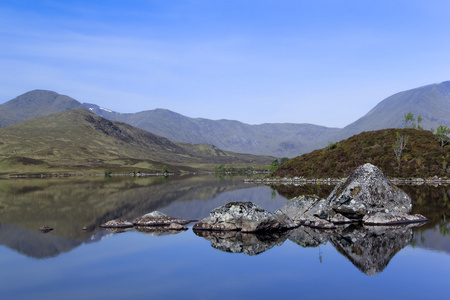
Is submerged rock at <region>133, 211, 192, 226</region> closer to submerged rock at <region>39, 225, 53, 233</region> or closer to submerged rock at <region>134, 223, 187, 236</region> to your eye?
submerged rock at <region>134, 223, 187, 236</region>

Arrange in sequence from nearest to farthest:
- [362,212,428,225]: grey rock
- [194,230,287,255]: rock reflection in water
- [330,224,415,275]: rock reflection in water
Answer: [330,224,415,275]: rock reflection in water
[194,230,287,255]: rock reflection in water
[362,212,428,225]: grey rock

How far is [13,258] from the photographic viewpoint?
88.5 feet

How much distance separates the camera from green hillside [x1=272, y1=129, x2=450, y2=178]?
115 meters

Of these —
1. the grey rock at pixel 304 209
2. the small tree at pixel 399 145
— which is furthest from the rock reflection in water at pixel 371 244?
the small tree at pixel 399 145

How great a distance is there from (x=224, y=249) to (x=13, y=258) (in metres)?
14.5

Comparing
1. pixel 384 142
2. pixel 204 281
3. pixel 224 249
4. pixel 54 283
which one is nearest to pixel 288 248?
pixel 224 249

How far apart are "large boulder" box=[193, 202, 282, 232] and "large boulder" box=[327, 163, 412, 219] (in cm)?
973

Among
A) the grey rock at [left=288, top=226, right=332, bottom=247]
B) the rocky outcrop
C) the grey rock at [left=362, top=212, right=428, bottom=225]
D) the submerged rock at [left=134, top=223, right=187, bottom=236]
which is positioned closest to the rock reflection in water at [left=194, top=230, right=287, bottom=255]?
the grey rock at [left=288, top=226, right=332, bottom=247]

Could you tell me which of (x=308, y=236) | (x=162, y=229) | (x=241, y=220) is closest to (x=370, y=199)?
(x=308, y=236)

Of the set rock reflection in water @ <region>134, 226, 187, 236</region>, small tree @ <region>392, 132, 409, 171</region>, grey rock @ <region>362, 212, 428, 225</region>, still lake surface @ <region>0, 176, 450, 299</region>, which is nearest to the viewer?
still lake surface @ <region>0, 176, 450, 299</region>

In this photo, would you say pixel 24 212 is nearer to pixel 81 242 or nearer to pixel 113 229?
pixel 113 229

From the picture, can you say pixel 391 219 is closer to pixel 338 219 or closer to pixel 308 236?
pixel 338 219

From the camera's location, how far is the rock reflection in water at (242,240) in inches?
1130

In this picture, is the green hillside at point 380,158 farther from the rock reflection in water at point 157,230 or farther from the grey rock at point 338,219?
the rock reflection in water at point 157,230
